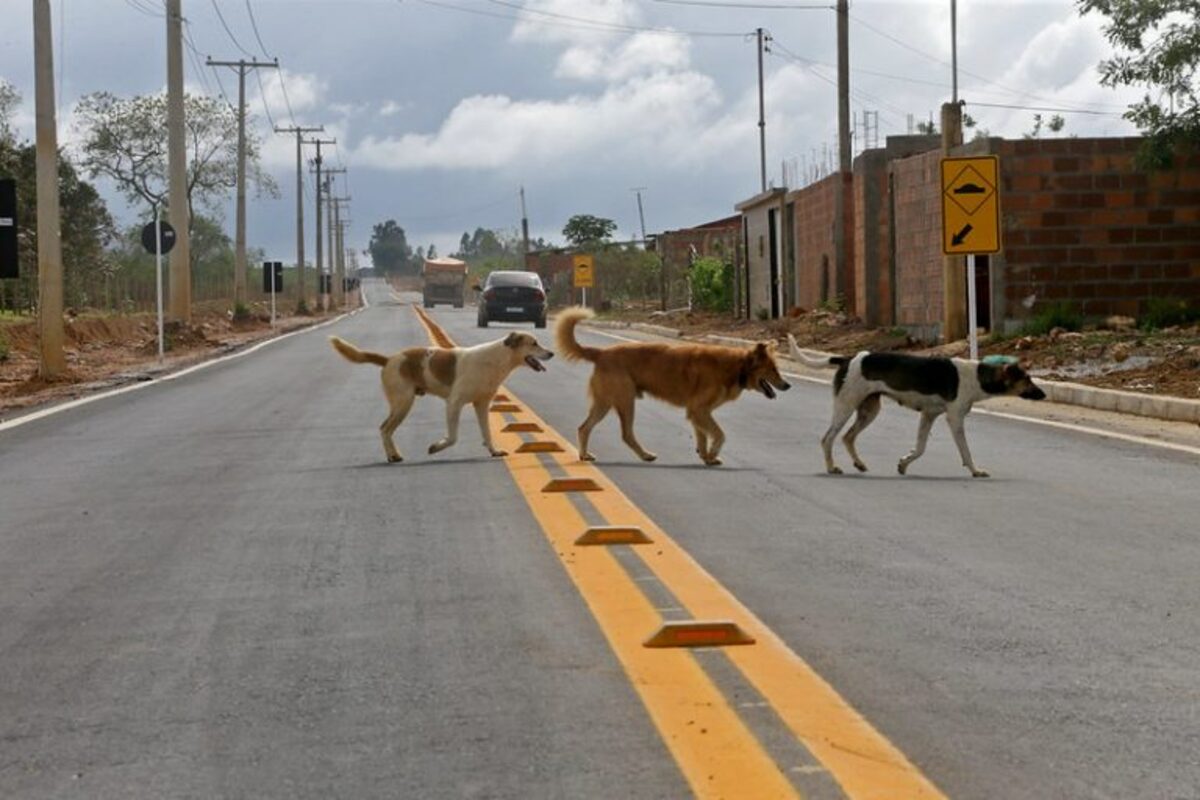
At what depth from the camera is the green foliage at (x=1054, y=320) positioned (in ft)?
81.7

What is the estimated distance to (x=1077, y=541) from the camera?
7992mm

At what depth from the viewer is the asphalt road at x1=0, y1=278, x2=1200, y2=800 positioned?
13.7ft

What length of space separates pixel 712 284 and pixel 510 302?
611 cm

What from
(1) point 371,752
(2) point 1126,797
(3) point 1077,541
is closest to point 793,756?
(2) point 1126,797

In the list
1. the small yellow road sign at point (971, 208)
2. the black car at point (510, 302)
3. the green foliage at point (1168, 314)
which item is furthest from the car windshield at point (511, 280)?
the small yellow road sign at point (971, 208)

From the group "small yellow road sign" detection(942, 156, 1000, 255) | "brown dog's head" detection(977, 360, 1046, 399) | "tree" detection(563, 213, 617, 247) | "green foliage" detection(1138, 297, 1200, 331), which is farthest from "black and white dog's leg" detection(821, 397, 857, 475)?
"tree" detection(563, 213, 617, 247)

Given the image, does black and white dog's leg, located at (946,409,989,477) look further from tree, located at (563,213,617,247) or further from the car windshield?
tree, located at (563,213,617,247)

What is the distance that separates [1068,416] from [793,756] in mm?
13924

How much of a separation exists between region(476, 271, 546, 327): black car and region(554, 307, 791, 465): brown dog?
36.9 meters

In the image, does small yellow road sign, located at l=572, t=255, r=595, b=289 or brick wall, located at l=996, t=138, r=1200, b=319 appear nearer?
brick wall, located at l=996, t=138, r=1200, b=319

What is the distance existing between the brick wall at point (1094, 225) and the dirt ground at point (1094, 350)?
70cm

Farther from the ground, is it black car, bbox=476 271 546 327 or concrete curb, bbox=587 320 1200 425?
black car, bbox=476 271 546 327

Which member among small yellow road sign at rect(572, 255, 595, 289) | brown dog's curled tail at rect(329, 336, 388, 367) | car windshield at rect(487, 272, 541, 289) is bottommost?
brown dog's curled tail at rect(329, 336, 388, 367)

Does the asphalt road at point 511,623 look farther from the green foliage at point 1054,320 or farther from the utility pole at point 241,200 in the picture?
the utility pole at point 241,200
